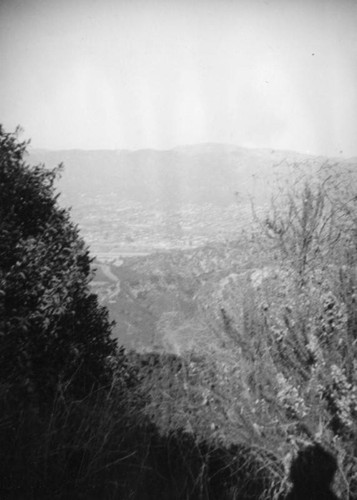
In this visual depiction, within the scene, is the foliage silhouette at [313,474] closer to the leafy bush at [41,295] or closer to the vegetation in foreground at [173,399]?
the vegetation in foreground at [173,399]

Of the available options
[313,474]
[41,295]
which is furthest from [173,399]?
[41,295]

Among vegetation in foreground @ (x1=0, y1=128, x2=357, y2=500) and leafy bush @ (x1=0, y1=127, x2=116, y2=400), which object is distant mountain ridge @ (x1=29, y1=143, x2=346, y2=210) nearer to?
vegetation in foreground @ (x1=0, y1=128, x2=357, y2=500)

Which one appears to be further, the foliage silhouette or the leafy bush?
the foliage silhouette

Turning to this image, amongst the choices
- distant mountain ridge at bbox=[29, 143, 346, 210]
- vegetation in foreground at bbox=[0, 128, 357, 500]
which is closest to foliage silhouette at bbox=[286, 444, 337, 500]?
vegetation in foreground at bbox=[0, 128, 357, 500]

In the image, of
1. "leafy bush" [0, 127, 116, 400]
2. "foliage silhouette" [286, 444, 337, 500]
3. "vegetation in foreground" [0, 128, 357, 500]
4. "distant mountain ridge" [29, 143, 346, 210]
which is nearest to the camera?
"vegetation in foreground" [0, 128, 357, 500]

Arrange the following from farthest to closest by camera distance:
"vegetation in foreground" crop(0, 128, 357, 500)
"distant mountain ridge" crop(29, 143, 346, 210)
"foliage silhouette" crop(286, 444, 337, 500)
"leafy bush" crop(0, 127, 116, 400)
A: "distant mountain ridge" crop(29, 143, 346, 210)
"foliage silhouette" crop(286, 444, 337, 500)
"leafy bush" crop(0, 127, 116, 400)
"vegetation in foreground" crop(0, 128, 357, 500)

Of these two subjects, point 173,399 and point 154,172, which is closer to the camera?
point 173,399

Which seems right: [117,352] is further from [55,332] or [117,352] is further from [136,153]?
[136,153]

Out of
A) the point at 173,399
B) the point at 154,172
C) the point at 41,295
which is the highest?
the point at 154,172

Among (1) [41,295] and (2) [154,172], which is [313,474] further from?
(2) [154,172]
